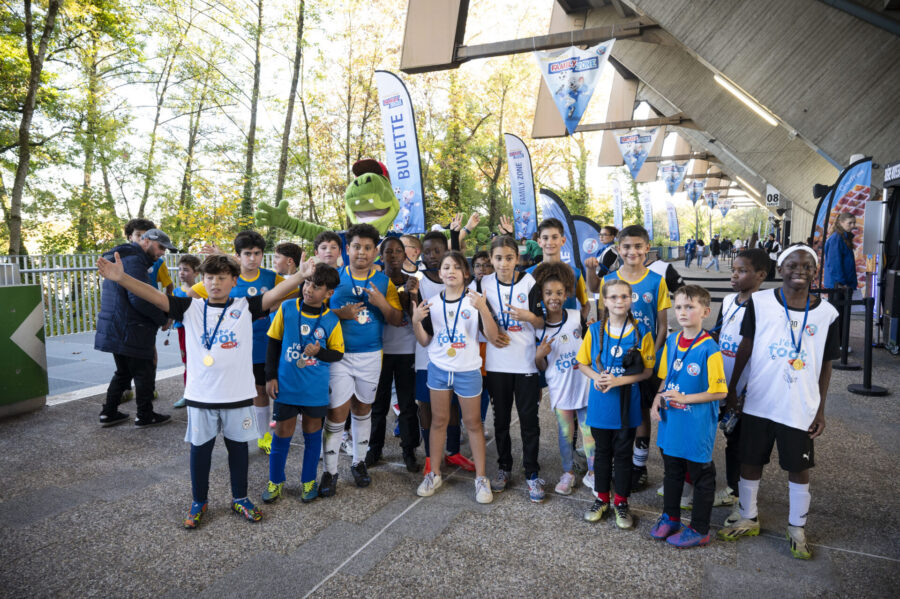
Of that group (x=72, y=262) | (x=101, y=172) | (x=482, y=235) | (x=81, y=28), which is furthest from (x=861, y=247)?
(x=101, y=172)

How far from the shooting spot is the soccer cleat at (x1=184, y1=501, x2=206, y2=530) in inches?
123

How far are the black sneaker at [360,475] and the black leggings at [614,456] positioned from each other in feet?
5.15

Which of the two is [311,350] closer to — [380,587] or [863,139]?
[380,587]

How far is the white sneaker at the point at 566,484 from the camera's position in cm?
357

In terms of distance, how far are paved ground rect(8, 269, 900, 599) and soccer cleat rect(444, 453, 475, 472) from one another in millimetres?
106

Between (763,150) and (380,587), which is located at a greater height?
(763,150)

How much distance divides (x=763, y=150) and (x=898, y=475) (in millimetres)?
13355

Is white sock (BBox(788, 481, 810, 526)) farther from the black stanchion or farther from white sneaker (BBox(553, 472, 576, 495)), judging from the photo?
the black stanchion

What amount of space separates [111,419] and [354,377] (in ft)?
9.73

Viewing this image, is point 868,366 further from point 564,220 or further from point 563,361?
point 563,361

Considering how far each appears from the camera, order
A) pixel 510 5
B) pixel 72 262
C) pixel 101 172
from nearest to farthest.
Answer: pixel 72 262 → pixel 101 172 → pixel 510 5

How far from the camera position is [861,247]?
6688mm

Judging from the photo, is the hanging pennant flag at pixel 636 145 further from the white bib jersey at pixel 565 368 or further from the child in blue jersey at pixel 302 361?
the child in blue jersey at pixel 302 361

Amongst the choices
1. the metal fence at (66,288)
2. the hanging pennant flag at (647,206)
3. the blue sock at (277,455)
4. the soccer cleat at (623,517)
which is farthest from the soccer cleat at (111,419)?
the hanging pennant flag at (647,206)
